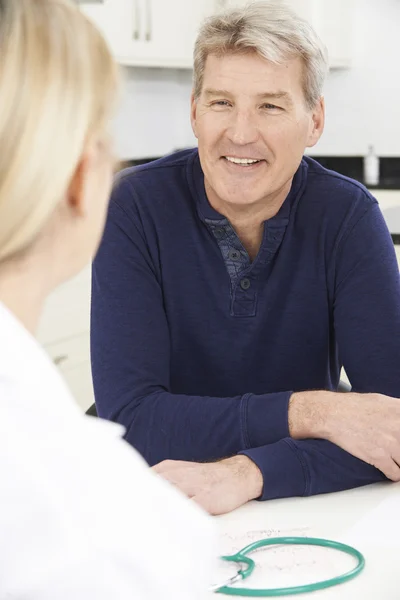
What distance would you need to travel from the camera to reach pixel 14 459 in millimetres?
585

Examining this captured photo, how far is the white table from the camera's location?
1.02 m

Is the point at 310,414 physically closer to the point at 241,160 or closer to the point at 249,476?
the point at 249,476

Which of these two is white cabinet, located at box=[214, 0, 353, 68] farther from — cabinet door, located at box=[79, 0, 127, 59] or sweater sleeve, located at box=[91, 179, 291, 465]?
sweater sleeve, located at box=[91, 179, 291, 465]

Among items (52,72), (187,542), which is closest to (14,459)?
(187,542)

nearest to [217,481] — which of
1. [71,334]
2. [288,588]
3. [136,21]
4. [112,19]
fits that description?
[288,588]

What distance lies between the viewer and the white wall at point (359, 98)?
4.43m

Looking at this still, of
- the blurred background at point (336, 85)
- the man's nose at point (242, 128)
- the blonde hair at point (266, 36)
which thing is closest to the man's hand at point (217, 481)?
the man's nose at point (242, 128)

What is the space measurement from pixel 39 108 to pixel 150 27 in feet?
11.3

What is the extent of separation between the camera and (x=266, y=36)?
1688 millimetres

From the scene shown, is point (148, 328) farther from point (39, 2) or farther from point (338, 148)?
point (338, 148)

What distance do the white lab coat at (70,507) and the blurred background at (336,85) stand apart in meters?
3.35

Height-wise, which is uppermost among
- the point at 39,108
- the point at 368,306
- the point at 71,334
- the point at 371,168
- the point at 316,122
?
the point at 39,108

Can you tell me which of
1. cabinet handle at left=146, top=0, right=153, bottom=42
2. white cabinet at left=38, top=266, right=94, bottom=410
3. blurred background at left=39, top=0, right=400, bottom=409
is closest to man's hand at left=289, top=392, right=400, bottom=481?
white cabinet at left=38, top=266, right=94, bottom=410

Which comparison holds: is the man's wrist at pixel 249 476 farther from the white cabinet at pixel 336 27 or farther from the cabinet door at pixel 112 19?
the white cabinet at pixel 336 27
